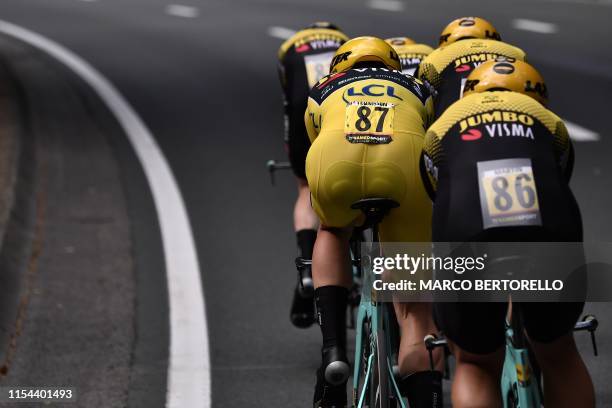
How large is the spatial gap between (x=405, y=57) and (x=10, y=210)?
14.3ft

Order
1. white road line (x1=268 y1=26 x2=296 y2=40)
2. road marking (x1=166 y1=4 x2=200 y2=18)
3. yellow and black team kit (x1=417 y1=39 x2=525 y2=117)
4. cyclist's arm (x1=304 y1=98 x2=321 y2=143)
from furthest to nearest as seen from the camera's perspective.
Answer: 1. road marking (x1=166 y1=4 x2=200 y2=18)
2. white road line (x1=268 y1=26 x2=296 y2=40)
3. yellow and black team kit (x1=417 y1=39 x2=525 y2=117)
4. cyclist's arm (x1=304 y1=98 x2=321 y2=143)

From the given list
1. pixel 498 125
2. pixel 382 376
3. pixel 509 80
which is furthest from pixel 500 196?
pixel 382 376

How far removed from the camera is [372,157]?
629cm

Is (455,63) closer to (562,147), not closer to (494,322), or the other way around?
(562,147)

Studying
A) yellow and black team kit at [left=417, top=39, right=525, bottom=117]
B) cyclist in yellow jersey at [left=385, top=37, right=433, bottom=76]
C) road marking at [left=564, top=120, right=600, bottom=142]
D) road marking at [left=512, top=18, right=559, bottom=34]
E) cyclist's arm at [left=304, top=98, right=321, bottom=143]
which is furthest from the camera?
road marking at [left=512, top=18, right=559, bottom=34]

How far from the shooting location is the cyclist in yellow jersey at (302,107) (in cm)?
862

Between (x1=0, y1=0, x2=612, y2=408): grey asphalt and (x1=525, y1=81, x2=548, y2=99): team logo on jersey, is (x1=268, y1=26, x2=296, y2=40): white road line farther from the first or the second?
(x1=525, y1=81, x2=548, y2=99): team logo on jersey

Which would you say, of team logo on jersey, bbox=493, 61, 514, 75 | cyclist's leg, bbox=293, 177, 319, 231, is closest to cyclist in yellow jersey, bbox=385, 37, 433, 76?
cyclist's leg, bbox=293, 177, 319, 231

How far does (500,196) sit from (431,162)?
51 cm

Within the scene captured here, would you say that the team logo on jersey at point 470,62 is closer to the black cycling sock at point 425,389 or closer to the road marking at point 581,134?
the black cycling sock at point 425,389

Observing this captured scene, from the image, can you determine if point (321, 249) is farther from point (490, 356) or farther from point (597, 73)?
point (597, 73)

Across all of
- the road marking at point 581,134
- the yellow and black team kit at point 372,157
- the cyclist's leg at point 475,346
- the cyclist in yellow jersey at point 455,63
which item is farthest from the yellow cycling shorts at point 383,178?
the road marking at point 581,134

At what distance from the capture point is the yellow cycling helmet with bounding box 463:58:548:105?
18.8 ft

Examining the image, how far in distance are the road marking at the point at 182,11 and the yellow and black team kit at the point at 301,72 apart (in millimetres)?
19266
